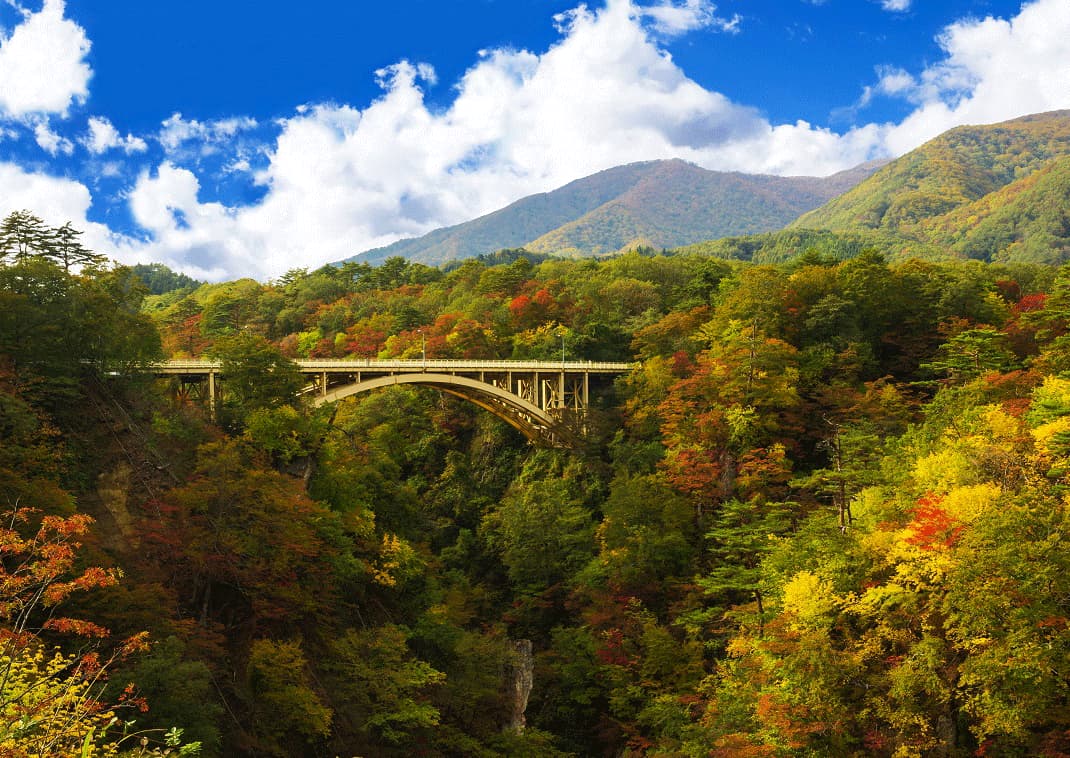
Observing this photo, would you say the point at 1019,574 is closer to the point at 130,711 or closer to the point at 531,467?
the point at 130,711

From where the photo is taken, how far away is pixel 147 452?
2077 centimetres

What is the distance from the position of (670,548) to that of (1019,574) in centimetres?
1430

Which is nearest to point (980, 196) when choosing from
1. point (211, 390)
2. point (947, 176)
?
point (947, 176)

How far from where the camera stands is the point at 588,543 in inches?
1185

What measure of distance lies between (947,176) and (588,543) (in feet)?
323

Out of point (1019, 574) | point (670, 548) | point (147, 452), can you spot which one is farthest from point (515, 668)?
point (1019, 574)

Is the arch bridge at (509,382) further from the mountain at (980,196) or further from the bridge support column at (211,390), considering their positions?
the mountain at (980,196)

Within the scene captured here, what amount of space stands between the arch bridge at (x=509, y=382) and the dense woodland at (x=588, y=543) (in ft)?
A: 4.30

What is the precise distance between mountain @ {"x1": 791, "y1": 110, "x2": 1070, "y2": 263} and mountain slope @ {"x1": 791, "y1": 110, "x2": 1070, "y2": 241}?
0.46ft

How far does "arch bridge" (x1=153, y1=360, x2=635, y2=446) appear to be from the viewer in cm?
3167

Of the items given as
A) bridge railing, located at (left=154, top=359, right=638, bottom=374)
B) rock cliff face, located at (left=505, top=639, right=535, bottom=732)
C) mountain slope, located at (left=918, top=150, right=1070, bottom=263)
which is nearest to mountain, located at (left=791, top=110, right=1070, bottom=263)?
mountain slope, located at (left=918, top=150, right=1070, bottom=263)

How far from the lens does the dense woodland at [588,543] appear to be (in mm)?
13102

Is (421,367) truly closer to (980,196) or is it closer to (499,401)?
(499,401)

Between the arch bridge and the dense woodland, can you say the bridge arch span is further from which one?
the dense woodland
